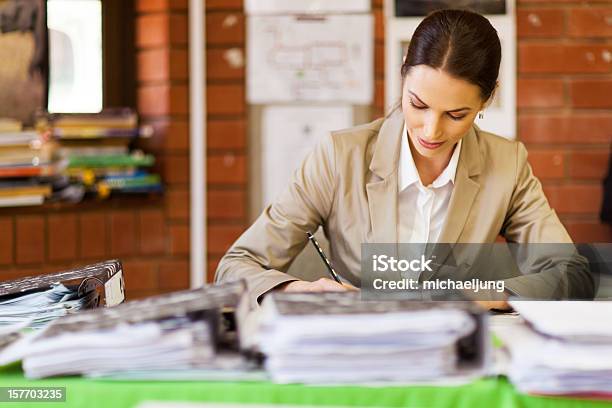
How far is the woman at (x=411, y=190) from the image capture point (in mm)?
1875

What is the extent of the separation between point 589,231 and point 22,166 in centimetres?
193

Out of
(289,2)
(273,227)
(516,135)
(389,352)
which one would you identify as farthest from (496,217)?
(289,2)

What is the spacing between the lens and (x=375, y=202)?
1990 mm

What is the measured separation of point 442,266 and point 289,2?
195 cm

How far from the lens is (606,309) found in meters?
1.30

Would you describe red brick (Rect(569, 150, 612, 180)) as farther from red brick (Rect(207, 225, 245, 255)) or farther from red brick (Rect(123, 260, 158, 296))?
red brick (Rect(123, 260, 158, 296))

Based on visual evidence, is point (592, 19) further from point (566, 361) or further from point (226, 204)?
point (566, 361)

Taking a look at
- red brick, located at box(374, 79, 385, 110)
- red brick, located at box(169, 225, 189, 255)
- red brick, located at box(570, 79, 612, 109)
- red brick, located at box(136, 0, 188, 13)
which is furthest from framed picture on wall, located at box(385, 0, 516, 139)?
red brick, located at box(169, 225, 189, 255)

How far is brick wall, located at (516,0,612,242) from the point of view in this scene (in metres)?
3.17

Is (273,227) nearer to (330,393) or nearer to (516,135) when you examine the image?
(330,393)

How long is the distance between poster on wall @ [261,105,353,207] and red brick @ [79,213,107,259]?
57 centimetres

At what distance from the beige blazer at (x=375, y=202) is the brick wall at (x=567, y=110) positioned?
1171 millimetres

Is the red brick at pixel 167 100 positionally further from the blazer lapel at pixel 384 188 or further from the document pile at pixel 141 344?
the document pile at pixel 141 344

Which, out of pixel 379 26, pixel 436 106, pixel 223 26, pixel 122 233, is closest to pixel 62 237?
pixel 122 233
